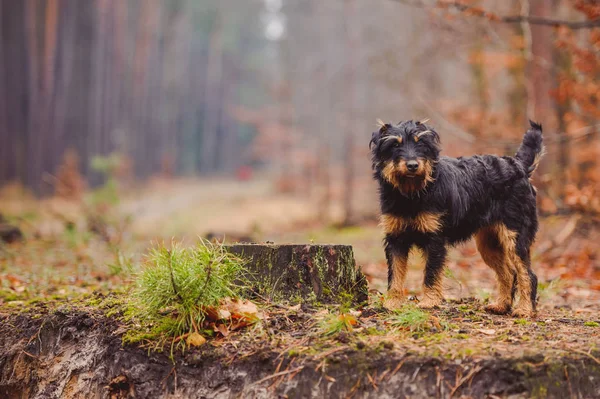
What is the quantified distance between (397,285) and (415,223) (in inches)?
22.0

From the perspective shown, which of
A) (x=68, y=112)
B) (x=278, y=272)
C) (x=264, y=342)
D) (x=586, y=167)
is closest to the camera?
(x=264, y=342)

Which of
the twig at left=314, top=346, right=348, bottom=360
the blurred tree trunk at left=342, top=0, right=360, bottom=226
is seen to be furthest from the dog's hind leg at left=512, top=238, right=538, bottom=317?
the blurred tree trunk at left=342, top=0, right=360, bottom=226

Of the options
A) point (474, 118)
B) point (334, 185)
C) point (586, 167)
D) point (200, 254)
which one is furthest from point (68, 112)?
point (200, 254)

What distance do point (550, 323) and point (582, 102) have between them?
806 centimetres

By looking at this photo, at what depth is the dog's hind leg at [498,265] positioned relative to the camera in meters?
4.93

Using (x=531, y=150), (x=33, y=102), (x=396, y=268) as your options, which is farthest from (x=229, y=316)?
(x=33, y=102)

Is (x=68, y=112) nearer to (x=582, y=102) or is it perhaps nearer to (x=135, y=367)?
(x=582, y=102)

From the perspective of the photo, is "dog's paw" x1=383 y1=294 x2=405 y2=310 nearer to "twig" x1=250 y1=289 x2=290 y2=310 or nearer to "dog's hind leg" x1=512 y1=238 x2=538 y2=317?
"twig" x1=250 y1=289 x2=290 y2=310

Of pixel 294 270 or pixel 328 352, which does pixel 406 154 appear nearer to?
pixel 294 270

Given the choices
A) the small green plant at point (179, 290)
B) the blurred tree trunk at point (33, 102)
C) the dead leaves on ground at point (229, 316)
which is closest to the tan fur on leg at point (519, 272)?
the dead leaves on ground at point (229, 316)

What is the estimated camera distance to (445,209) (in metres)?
4.58

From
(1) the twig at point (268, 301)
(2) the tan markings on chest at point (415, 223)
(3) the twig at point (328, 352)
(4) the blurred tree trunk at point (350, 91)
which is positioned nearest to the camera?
(3) the twig at point (328, 352)

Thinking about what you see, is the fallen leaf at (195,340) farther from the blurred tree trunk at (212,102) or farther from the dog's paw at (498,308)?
the blurred tree trunk at (212,102)

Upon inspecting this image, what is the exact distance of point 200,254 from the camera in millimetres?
4160
